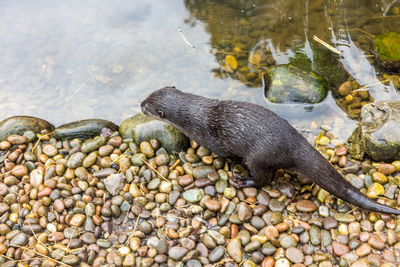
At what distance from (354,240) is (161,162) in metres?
1.92

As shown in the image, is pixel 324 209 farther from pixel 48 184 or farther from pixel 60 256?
pixel 48 184

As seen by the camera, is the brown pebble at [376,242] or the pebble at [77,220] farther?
the pebble at [77,220]

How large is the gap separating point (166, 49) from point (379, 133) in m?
2.93

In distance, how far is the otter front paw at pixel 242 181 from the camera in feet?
10.6

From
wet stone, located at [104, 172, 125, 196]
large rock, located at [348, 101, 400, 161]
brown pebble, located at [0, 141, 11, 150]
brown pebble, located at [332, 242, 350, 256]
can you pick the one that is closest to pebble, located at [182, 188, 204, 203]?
wet stone, located at [104, 172, 125, 196]

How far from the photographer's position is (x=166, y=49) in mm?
4777

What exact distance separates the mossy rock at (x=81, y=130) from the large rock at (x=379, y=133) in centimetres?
269

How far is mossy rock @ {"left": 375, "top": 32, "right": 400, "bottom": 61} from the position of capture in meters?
3.94

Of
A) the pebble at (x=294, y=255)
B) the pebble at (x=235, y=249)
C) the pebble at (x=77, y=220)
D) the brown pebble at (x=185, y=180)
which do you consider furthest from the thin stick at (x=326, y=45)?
the pebble at (x=77, y=220)

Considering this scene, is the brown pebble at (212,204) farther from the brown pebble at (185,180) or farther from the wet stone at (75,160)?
the wet stone at (75,160)

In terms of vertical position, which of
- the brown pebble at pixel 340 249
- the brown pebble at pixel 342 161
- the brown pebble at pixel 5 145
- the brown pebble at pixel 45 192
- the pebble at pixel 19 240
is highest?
the brown pebble at pixel 342 161

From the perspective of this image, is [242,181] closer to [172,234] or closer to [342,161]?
[172,234]

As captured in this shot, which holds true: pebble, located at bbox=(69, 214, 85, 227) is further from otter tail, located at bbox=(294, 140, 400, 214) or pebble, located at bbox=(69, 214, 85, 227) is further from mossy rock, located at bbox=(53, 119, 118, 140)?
otter tail, located at bbox=(294, 140, 400, 214)

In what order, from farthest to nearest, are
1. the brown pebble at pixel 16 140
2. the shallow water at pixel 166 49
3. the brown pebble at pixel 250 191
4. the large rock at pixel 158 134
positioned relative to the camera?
the shallow water at pixel 166 49 < the brown pebble at pixel 16 140 < the large rock at pixel 158 134 < the brown pebble at pixel 250 191
